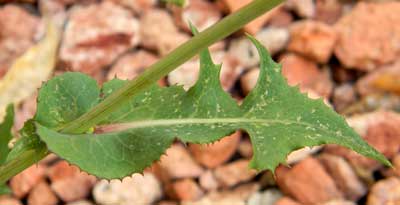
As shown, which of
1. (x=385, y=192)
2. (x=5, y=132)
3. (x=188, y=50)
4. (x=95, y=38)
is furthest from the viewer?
(x=95, y=38)

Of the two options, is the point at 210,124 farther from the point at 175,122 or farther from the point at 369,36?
the point at 369,36

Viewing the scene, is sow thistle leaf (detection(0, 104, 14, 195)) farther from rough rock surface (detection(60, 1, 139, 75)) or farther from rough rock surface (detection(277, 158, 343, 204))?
rough rock surface (detection(60, 1, 139, 75))

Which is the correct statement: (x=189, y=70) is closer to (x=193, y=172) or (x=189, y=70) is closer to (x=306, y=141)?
(x=193, y=172)

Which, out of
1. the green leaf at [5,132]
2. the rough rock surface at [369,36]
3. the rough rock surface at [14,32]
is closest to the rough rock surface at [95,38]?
the rough rock surface at [14,32]

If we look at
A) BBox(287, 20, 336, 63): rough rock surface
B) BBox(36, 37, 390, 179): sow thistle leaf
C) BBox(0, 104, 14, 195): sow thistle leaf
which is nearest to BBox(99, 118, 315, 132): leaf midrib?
BBox(36, 37, 390, 179): sow thistle leaf

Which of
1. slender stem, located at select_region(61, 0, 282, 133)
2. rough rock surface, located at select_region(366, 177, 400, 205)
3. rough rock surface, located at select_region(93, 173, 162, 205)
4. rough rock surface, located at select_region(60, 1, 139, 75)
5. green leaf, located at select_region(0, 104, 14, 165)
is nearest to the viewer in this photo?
slender stem, located at select_region(61, 0, 282, 133)

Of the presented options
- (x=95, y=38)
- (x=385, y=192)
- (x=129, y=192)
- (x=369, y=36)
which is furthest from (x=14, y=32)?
(x=385, y=192)
